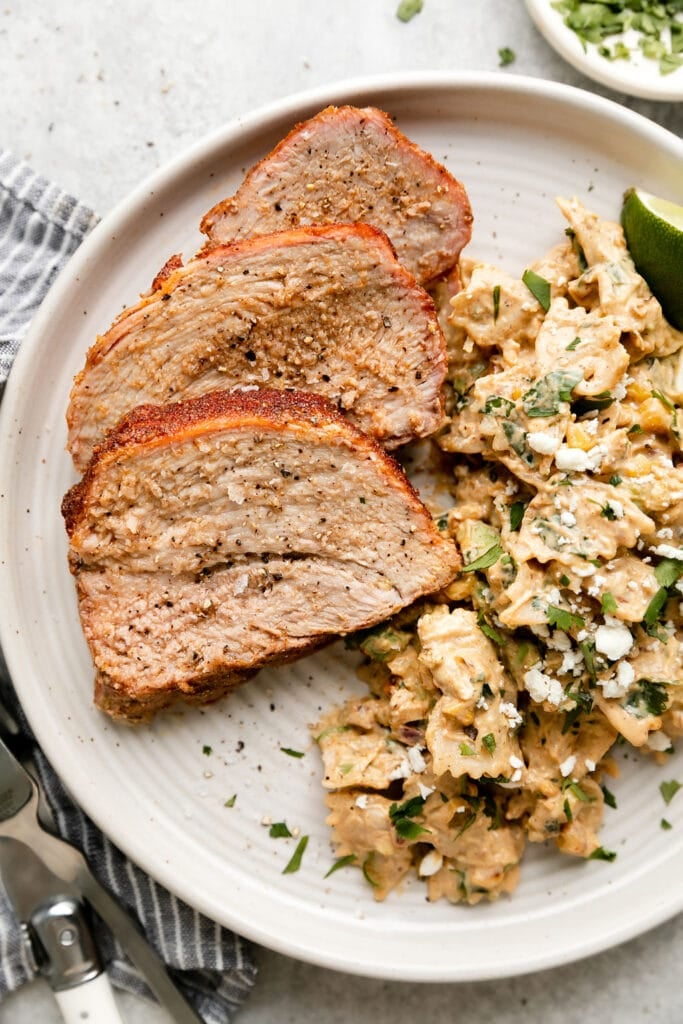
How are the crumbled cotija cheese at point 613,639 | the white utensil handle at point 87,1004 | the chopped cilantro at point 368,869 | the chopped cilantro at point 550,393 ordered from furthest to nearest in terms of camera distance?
the white utensil handle at point 87,1004
the chopped cilantro at point 368,869
the chopped cilantro at point 550,393
the crumbled cotija cheese at point 613,639

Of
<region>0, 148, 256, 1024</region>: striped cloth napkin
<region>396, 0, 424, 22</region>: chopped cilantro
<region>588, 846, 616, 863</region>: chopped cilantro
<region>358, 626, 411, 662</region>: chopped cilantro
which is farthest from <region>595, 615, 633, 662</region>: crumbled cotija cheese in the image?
<region>396, 0, 424, 22</region>: chopped cilantro

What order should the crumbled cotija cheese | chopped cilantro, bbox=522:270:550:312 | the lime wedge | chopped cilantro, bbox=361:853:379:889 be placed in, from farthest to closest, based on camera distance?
chopped cilantro, bbox=361:853:379:889 → chopped cilantro, bbox=522:270:550:312 → the lime wedge → the crumbled cotija cheese

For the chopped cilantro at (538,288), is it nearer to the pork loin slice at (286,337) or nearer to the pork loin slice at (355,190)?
the pork loin slice at (355,190)

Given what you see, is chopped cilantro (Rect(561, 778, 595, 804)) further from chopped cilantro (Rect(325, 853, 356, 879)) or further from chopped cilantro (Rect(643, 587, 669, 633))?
chopped cilantro (Rect(325, 853, 356, 879))

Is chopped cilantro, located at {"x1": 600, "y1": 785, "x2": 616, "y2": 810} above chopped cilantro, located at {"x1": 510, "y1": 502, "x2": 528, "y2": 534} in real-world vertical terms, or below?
below

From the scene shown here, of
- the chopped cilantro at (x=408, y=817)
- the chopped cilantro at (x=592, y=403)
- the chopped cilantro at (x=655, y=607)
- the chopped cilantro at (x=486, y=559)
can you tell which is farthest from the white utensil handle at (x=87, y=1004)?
the chopped cilantro at (x=592, y=403)

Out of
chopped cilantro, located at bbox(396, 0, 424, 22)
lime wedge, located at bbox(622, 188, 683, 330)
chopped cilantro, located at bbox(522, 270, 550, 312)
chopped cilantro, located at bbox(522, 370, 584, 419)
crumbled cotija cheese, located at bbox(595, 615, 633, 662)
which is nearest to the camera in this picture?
crumbled cotija cheese, located at bbox(595, 615, 633, 662)
